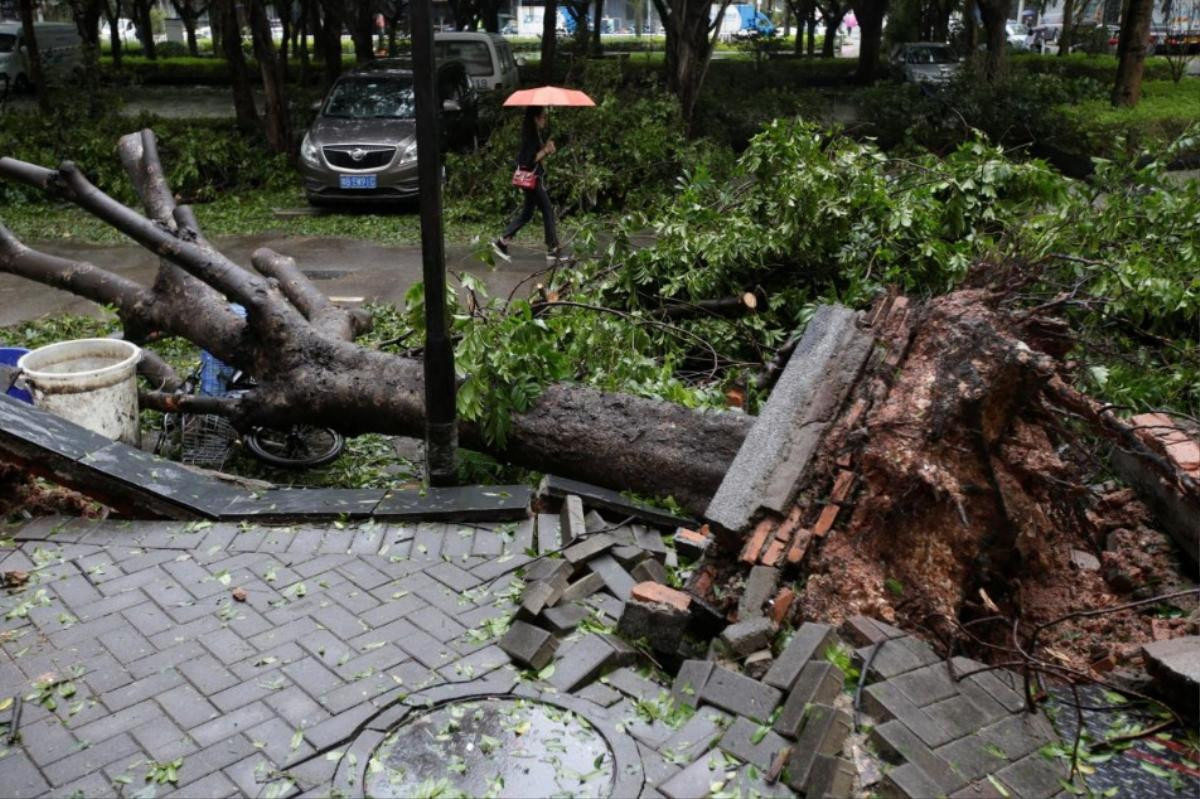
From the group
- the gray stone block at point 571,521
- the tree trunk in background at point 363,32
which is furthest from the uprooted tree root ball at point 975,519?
the tree trunk in background at point 363,32

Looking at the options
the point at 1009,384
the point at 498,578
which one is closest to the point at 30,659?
the point at 498,578

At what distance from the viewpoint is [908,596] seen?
13.9 feet

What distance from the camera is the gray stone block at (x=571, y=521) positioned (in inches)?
199

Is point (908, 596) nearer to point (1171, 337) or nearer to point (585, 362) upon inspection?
point (585, 362)

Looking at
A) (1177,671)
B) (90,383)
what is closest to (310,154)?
(90,383)

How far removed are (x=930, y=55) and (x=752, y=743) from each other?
27.6 m

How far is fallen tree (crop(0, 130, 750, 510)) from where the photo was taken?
18.1 feet

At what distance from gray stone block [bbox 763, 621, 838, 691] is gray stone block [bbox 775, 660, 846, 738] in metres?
0.06

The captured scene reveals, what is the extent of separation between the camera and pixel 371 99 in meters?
15.8

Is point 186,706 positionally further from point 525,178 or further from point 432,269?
point 525,178

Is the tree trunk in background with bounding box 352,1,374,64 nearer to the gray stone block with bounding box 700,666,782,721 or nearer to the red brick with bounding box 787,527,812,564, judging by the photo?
the red brick with bounding box 787,527,812,564

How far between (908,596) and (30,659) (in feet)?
11.6

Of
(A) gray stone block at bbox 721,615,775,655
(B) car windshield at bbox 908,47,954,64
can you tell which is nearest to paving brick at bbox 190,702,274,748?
(A) gray stone block at bbox 721,615,775,655

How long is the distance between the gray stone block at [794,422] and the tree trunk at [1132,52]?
1575 cm
